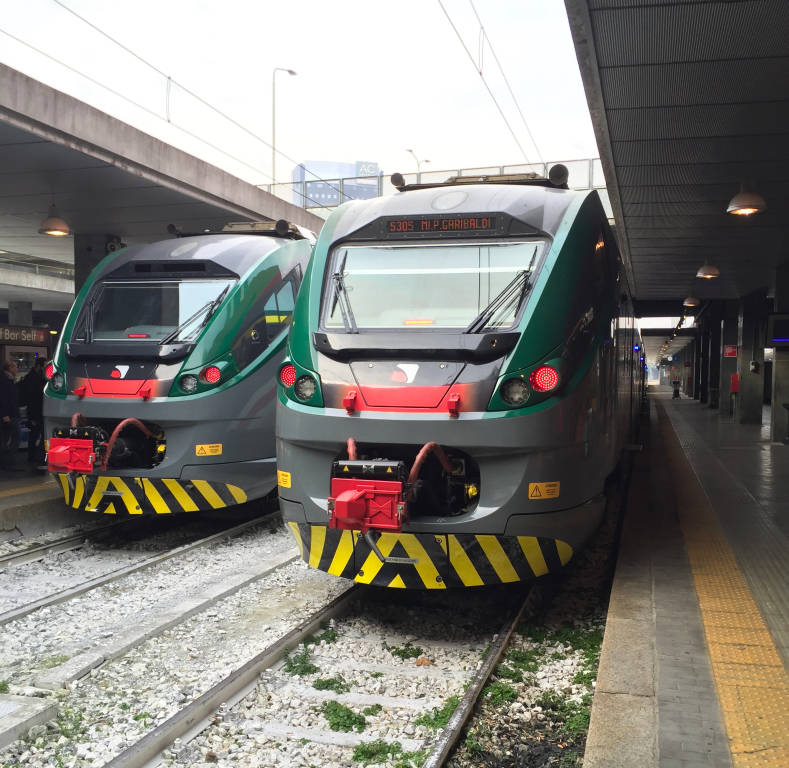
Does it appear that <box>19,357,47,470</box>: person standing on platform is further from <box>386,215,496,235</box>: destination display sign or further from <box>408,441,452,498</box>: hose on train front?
<box>408,441,452,498</box>: hose on train front

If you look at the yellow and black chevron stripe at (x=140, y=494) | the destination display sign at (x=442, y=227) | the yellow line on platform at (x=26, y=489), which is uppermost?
the destination display sign at (x=442, y=227)

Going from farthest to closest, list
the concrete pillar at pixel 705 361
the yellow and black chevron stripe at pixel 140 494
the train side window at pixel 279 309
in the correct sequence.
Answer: the concrete pillar at pixel 705 361
the train side window at pixel 279 309
the yellow and black chevron stripe at pixel 140 494

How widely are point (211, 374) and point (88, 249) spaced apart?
8.16 meters

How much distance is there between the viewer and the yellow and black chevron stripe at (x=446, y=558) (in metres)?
5.07

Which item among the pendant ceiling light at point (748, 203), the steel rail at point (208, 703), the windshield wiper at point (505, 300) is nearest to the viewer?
the steel rail at point (208, 703)

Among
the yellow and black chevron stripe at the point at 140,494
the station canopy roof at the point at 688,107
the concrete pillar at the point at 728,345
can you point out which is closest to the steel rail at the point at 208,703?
the yellow and black chevron stripe at the point at 140,494

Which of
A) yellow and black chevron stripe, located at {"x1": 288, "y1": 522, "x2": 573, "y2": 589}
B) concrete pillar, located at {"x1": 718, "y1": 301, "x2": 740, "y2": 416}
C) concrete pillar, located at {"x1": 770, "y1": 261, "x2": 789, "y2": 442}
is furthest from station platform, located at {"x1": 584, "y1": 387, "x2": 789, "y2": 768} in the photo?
concrete pillar, located at {"x1": 718, "y1": 301, "x2": 740, "y2": 416}

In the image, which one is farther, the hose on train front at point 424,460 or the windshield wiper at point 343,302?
the windshield wiper at point 343,302

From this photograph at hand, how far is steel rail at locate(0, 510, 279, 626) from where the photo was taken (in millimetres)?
5939

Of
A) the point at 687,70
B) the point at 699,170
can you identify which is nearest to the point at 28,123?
the point at 687,70

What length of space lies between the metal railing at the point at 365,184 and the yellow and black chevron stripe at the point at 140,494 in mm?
10445

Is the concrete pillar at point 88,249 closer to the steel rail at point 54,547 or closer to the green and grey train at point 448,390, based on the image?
the steel rail at point 54,547

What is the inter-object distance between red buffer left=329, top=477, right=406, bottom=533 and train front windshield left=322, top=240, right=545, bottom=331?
1.22 m

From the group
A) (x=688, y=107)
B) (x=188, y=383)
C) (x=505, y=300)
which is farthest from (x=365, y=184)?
(x=505, y=300)
